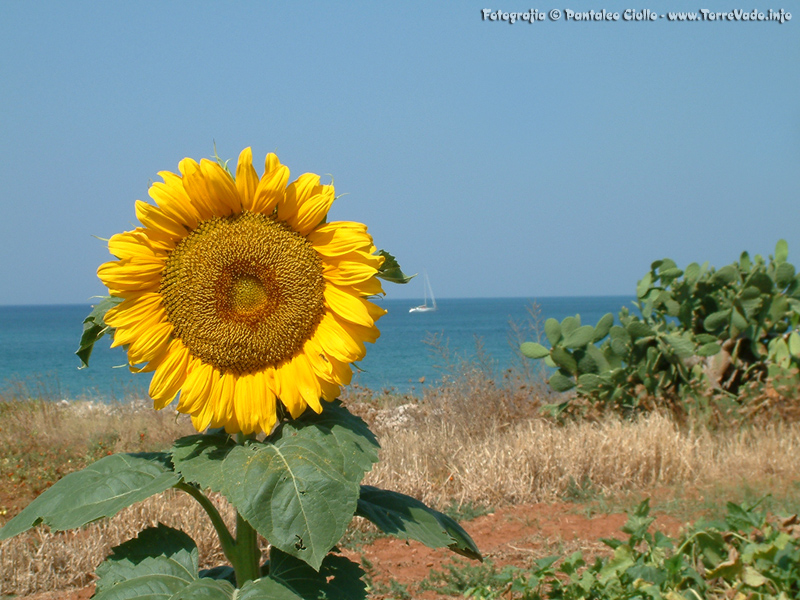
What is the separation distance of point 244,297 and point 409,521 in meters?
0.76

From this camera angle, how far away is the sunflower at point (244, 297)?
5.87 feet

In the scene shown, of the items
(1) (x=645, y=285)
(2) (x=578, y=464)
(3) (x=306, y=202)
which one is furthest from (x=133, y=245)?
(1) (x=645, y=285)

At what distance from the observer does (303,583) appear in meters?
1.92

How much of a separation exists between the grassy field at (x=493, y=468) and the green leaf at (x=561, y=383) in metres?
0.39

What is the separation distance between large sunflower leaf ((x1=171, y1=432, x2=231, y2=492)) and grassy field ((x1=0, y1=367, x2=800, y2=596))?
2.94m

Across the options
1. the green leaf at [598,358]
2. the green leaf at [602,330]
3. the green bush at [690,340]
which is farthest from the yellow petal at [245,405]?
the green leaf at [602,330]

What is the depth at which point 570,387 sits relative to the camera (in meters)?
7.94

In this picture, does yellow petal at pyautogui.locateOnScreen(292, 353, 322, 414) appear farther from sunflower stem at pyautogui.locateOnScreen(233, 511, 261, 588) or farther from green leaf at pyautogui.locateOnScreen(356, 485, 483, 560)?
sunflower stem at pyautogui.locateOnScreen(233, 511, 261, 588)

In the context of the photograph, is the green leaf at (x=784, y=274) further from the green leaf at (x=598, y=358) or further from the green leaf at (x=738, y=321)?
the green leaf at (x=598, y=358)

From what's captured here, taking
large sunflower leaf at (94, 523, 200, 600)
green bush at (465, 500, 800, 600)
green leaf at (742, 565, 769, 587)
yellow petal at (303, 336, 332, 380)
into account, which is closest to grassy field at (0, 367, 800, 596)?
green bush at (465, 500, 800, 600)

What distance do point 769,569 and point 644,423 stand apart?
13.1 feet

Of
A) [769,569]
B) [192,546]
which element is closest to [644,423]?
[769,569]

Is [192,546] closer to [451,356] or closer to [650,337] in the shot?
[650,337]

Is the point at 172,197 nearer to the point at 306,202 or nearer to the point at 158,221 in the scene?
the point at 158,221
